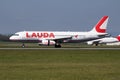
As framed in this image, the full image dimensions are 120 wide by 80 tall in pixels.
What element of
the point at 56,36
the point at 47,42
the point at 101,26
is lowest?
the point at 47,42

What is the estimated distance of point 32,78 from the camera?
20359 millimetres

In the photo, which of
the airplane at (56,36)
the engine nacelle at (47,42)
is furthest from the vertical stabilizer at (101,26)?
the engine nacelle at (47,42)

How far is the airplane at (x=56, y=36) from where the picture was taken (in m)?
80.3

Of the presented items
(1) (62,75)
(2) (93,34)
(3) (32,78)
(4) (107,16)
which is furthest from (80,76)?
(4) (107,16)

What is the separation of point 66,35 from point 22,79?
208ft

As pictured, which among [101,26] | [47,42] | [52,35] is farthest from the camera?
[101,26]

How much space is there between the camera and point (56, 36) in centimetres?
8212

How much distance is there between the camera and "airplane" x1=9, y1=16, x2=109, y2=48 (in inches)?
3162

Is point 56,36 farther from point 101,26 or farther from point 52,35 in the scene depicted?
point 101,26

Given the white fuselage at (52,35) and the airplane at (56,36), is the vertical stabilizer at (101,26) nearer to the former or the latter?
the airplane at (56,36)

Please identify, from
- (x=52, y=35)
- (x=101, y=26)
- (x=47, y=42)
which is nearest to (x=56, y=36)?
(x=52, y=35)

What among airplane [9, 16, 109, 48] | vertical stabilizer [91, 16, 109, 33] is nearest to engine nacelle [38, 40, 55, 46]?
airplane [9, 16, 109, 48]

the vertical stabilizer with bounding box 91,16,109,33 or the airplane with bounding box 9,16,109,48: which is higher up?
the vertical stabilizer with bounding box 91,16,109,33

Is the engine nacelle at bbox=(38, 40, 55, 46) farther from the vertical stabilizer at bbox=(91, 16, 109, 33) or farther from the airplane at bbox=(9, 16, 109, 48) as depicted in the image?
the vertical stabilizer at bbox=(91, 16, 109, 33)
